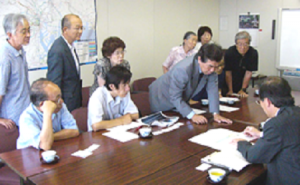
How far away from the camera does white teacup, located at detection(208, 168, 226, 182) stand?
1.58m

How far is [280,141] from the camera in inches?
68.6

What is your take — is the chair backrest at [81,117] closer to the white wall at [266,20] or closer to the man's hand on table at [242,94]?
Answer: the man's hand on table at [242,94]

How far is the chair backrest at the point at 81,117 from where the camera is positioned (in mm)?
2793

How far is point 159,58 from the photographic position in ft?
18.3

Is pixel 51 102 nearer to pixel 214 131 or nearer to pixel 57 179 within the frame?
pixel 57 179

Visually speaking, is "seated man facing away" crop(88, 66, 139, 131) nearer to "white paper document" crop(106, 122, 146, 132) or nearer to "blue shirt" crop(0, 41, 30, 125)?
"white paper document" crop(106, 122, 146, 132)

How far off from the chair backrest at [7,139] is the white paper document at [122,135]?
75cm

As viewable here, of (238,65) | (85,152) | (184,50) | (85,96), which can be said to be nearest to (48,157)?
(85,152)

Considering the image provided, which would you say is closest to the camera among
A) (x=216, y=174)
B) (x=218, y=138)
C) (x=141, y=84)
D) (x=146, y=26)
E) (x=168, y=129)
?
(x=216, y=174)

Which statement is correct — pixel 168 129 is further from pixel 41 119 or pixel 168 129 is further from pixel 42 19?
pixel 42 19

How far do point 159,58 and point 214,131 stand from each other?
3.30m

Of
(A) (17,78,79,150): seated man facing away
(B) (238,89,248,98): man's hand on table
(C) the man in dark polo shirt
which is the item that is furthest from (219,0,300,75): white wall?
(A) (17,78,79,150): seated man facing away

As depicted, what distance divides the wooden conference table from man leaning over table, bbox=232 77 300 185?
0.25ft

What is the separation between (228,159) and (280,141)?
12.7 inches
